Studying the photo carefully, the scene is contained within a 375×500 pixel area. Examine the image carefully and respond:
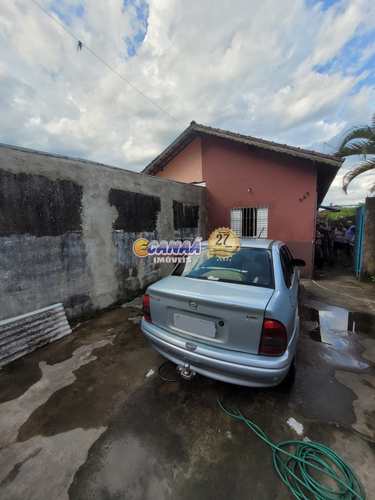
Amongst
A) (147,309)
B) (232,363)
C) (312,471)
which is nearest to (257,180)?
(147,309)

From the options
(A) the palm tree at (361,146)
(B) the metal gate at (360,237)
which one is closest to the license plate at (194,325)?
(B) the metal gate at (360,237)

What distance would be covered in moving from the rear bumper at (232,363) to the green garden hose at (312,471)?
18.5 inches

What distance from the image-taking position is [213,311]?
1936 mm

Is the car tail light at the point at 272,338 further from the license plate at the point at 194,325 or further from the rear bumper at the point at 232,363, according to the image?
the license plate at the point at 194,325

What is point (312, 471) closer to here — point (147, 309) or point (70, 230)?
point (147, 309)

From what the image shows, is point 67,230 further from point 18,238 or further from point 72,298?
point 72,298

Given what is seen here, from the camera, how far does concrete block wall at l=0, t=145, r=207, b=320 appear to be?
3.11 meters

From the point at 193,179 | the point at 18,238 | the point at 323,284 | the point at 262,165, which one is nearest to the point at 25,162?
the point at 18,238

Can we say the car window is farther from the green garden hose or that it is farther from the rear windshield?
the green garden hose

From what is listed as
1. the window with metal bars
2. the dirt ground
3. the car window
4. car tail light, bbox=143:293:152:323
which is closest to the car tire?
the dirt ground

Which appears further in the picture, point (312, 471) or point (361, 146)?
point (361, 146)

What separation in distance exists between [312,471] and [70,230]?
13.7ft

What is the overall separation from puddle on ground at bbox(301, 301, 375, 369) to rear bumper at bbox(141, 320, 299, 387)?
142cm

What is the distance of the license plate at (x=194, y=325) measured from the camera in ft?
6.48
